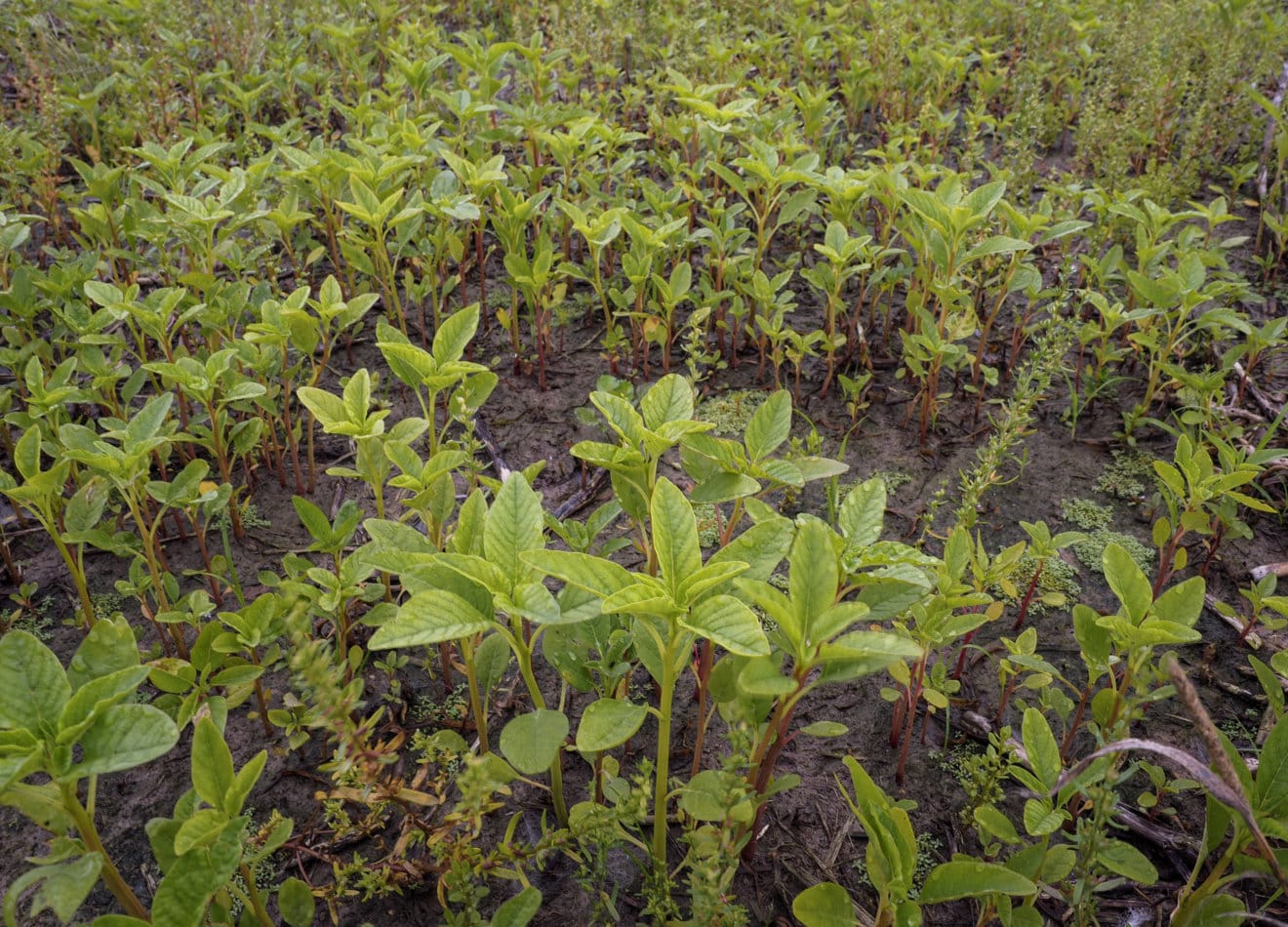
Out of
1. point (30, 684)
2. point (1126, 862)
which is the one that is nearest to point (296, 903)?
point (30, 684)

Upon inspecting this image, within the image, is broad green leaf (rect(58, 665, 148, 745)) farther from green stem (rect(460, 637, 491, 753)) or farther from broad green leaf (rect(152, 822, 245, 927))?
green stem (rect(460, 637, 491, 753))

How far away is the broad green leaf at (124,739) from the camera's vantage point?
1.48m

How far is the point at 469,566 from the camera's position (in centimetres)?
174

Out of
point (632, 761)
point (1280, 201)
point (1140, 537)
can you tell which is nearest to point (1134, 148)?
point (1280, 201)

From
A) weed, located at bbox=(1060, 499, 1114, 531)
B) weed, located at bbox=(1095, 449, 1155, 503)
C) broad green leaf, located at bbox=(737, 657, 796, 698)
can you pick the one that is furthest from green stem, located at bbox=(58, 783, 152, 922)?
weed, located at bbox=(1095, 449, 1155, 503)

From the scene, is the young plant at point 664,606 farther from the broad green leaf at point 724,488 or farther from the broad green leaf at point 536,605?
the broad green leaf at point 724,488

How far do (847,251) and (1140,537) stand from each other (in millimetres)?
1589

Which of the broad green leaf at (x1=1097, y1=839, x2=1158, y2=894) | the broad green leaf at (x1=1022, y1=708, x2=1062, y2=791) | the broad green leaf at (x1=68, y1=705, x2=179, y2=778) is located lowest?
the broad green leaf at (x1=1097, y1=839, x2=1158, y2=894)

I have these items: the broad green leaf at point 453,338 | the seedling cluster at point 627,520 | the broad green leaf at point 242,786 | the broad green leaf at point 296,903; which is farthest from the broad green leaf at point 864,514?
the broad green leaf at point 296,903

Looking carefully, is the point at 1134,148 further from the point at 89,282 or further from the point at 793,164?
the point at 89,282

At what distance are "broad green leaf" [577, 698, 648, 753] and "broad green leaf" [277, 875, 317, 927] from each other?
2.32 ft

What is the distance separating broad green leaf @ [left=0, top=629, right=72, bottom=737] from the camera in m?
1.57

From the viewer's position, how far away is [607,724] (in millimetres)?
1799

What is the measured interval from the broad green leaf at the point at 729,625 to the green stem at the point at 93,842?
119 centimetres
